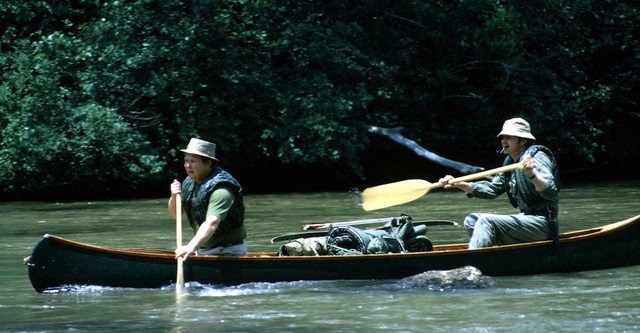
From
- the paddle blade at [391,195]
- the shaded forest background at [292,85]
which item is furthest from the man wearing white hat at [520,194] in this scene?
the shaded forest background at [292,85]

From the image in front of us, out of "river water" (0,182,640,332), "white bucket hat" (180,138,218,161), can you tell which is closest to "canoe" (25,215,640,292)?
"river water" (0,182,640,332)

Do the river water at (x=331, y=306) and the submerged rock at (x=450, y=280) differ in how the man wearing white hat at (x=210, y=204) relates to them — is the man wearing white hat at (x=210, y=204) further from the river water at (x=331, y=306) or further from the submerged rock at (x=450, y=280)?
the submerged rock at (x=450, y=280)

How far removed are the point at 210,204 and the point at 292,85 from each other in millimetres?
10333

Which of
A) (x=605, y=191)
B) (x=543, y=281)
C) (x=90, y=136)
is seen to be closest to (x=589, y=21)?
(x=605, y=191)

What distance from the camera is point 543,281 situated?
27.1ft

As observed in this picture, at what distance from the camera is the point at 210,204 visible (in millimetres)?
7781

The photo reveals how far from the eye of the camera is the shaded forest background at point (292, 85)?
673 inches

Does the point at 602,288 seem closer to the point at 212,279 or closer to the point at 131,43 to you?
the point at 212,279

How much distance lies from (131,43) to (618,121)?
31.1ft

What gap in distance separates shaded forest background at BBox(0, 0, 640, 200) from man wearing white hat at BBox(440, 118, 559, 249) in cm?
888

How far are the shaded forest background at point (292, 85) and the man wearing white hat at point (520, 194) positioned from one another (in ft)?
29.1

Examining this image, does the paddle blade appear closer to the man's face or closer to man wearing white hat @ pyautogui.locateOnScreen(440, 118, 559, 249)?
man wearing white hat @ pyautogui.locateOnScreen(440, 118, 559, 249)

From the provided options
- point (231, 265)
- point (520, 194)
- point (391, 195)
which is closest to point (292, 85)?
point (391, 195)

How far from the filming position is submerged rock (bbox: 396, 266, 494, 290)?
7.97 meters
